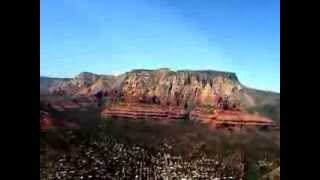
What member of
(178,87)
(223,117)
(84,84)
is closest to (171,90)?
(178,87)

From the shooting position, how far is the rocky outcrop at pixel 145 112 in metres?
1.94

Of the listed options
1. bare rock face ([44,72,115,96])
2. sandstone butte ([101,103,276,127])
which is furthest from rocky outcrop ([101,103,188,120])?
bare rock face ([44,72,115,96])

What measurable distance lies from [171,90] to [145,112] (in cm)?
18

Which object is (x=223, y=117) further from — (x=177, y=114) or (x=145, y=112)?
(x=145, y=112)

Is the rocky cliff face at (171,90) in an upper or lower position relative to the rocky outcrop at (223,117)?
upper

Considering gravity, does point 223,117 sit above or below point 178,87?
below

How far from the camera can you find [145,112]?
1.96 metres

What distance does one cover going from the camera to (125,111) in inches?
76.3

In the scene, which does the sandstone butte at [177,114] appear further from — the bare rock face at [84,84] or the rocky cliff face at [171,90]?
the bare rock face at [84,84]

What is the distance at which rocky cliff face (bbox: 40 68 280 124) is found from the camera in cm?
189

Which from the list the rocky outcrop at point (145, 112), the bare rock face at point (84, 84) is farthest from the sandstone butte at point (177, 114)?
the bare rock face at point (84, 84)
